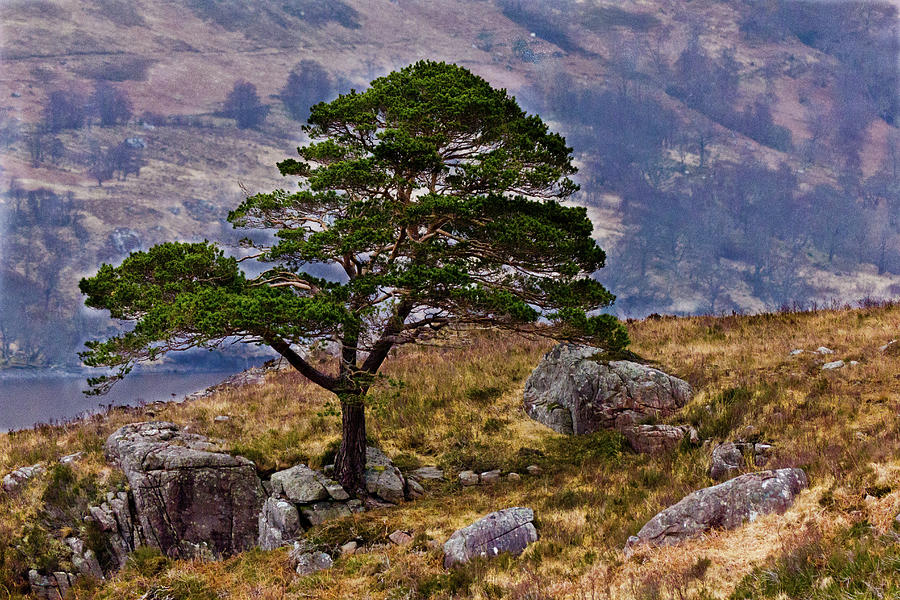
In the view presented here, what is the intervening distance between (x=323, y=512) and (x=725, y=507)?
355 inches

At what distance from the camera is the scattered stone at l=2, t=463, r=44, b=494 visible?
50.3 ft

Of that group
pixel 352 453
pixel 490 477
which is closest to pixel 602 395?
pixel 490 477

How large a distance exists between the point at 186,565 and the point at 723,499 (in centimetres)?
1085

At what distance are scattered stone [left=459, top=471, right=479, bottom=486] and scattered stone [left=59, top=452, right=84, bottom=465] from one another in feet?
33.5

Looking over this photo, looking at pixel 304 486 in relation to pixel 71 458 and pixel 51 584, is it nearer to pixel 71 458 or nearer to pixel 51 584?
pixel 51 584

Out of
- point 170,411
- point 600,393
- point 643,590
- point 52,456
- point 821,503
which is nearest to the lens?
point 643,590

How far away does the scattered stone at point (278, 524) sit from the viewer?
1384 cm

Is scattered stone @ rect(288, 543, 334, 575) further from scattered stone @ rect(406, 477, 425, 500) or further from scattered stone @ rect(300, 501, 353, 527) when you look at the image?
scattered stone @ rect(406, 477, 425, 500)

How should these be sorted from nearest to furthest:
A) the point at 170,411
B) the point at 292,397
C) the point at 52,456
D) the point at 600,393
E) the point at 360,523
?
the point at 360,523, the point at 52,456, the point at 600,393, the point at 170,411, the point at 292,397

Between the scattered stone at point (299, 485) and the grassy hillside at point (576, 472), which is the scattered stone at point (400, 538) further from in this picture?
the scattered stone at point (299, 485)

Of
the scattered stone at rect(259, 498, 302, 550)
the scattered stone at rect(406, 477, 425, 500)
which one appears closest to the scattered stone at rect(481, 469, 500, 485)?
the scattered stone at rect(406, 477, 425, 500)

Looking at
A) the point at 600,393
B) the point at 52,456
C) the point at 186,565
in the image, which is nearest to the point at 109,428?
the point at 52,456

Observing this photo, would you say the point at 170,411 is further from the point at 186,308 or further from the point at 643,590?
the point at 643,590

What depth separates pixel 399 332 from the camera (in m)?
14.5
